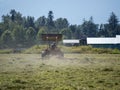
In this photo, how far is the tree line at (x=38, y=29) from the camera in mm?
109625

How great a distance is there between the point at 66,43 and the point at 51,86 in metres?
90.1

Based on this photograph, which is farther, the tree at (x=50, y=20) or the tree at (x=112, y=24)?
the tree at (x=50, y=20)

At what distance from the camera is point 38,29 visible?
151250 millimetres

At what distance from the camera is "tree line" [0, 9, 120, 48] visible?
110m

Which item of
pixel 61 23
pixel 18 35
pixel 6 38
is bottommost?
pixel 6 38

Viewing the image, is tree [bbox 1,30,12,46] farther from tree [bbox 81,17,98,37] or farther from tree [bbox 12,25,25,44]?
tree [bbox 81,17,98,37]

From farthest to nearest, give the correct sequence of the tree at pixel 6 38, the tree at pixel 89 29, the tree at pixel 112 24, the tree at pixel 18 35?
the tree at pixel 89 29 < the tree at pixel 112 24 < the tree at pixel 18 35 < the tree at pixel 6 38

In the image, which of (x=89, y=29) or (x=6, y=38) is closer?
(x=6, y=38)

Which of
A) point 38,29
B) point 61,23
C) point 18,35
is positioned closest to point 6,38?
point 18,35

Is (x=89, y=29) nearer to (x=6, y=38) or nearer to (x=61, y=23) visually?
(x=61, y=23)

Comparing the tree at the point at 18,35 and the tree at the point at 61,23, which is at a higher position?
the tree at the point at 61,23

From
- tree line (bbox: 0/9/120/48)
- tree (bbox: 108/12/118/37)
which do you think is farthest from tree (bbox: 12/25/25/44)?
tree (bbox: 108/12/118/37)

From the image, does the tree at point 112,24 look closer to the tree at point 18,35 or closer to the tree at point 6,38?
the tree at point 18,35

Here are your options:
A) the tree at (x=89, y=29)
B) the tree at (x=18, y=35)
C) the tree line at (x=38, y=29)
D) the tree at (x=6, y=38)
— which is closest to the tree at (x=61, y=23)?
the tree line at (x=38, y=29)
